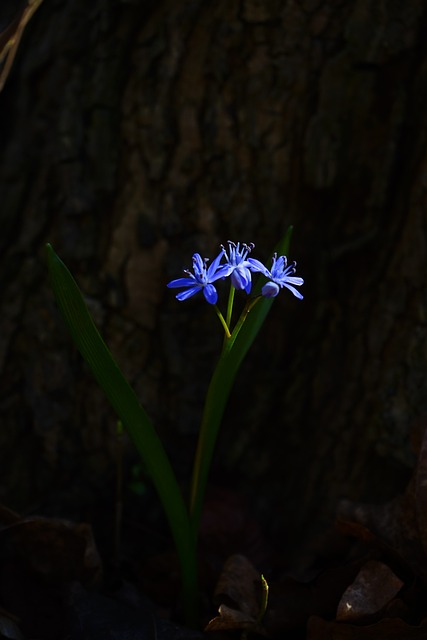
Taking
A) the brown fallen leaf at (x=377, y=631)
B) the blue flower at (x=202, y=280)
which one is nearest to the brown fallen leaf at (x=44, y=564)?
the brown fallen leaf at (x=377, y=631)

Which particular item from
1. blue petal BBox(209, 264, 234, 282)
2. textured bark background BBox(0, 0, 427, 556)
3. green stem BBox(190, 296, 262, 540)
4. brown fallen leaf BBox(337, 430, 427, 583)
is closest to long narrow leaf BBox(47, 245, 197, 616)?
green stem BBox(190, 296, 262, 540)

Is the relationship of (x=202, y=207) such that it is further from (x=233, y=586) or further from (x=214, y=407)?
(x=233, y=586)

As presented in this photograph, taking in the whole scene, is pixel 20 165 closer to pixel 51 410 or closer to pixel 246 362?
pixel 51 410

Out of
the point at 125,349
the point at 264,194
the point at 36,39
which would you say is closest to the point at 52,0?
the point at 36,39

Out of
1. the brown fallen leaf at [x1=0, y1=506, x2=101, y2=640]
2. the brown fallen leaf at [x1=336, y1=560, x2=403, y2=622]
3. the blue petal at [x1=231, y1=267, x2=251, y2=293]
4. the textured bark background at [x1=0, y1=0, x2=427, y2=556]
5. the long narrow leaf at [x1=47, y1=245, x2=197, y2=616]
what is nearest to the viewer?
the blue petal at [x1=231, y1=267, x2=251, y2=293]

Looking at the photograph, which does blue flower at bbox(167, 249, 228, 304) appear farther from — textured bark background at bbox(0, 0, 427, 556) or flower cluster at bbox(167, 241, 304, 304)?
textured bark background at bbox(0, 0, 427, 556)

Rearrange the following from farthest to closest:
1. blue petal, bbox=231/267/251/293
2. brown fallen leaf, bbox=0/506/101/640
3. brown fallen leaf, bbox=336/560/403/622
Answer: brown fallen leaf, bbox=0/506/101/640 → brown fallen leaf, bbox=336/560/403/622 → blue petal, bbox=231/267/251/293
